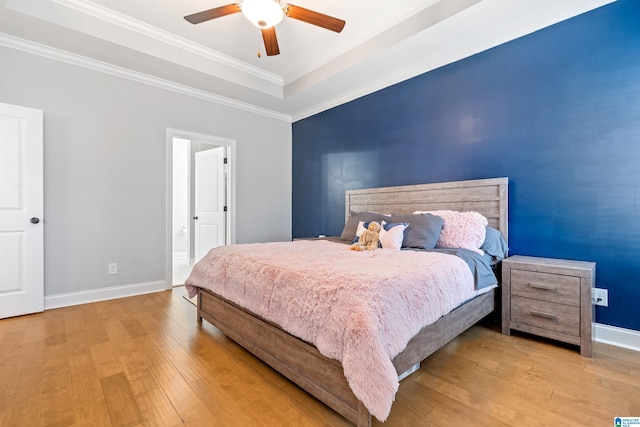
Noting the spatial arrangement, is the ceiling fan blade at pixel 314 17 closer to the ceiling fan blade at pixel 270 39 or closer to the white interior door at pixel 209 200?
the ceiling fan blade at pixel 270 39

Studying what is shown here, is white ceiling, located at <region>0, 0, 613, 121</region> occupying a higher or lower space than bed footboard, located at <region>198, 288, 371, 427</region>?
higher

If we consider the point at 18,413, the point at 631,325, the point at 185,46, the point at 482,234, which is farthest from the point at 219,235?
the point at 631,325

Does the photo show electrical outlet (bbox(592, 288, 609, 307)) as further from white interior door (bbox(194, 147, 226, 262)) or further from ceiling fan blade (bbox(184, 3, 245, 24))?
white interior door (bbox(194, 147, 226, 262))

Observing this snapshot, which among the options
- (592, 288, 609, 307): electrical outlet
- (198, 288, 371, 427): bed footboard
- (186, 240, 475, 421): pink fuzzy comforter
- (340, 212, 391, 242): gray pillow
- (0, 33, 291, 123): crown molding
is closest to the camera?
(186, 240, 475, 421): pink fuzzy comforter

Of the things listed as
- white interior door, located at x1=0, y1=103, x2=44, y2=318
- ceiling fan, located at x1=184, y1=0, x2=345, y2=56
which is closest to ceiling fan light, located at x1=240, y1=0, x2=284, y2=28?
ceiling fan, located at x1=184, y1=0, x2=345, y2=56

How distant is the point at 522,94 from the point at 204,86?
3.73 meters

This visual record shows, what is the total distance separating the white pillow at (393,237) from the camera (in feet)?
8.41

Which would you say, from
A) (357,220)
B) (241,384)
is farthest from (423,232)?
(241,384)

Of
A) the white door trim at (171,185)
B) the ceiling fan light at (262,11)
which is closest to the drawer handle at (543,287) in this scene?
the ceiling fan light at (262,11)

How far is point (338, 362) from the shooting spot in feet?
4.30

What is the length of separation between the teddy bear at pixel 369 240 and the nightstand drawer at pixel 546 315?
1194 mm

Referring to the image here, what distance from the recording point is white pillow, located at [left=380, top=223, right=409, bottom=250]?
101 inches

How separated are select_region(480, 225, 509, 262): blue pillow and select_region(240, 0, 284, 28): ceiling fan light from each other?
257 centimetres

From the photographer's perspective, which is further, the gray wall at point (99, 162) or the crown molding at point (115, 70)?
the gray wall at point (99, 162)
